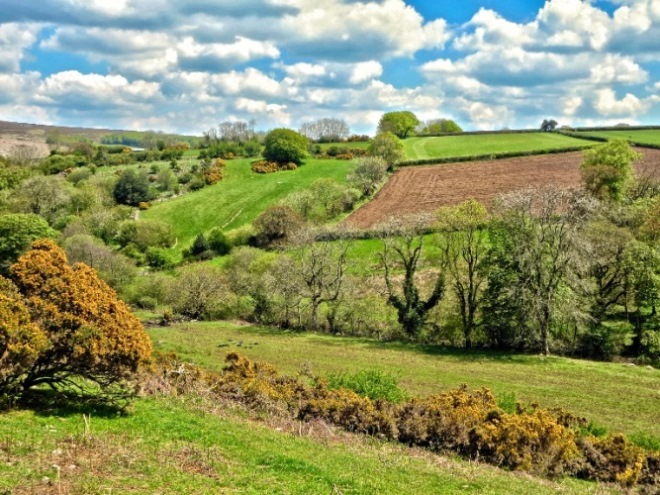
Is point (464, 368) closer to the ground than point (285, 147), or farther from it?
closer to the ground

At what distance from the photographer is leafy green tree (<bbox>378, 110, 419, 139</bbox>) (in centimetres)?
15438

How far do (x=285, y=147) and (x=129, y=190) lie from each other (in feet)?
119

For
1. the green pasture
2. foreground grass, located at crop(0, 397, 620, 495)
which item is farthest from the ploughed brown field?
foreground grass, located at crop(0, 397, 620, 495)

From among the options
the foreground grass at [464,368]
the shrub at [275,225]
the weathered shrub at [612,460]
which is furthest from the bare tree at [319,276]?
the weathered shrub at [612,460]

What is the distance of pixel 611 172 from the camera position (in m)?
69.2

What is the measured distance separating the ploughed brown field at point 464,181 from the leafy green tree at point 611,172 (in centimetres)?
755

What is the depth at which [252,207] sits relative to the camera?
103m

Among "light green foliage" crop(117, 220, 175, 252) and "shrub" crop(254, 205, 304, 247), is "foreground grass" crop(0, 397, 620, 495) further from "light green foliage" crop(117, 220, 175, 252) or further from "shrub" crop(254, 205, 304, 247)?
"light green foliage" crop(117, 220, 175, 252)

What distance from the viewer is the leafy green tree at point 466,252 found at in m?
43.9

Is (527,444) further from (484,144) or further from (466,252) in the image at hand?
(484,144)

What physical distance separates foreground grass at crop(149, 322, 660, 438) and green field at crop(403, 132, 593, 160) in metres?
81.8

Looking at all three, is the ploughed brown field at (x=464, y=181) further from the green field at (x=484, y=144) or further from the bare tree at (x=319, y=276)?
the bare tree at (x=319, y=276)

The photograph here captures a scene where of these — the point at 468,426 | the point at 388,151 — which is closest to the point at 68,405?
the point at 468,426

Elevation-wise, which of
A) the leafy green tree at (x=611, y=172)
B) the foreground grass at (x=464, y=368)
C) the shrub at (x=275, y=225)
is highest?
the leafy green tree at (x=611, y=172)
